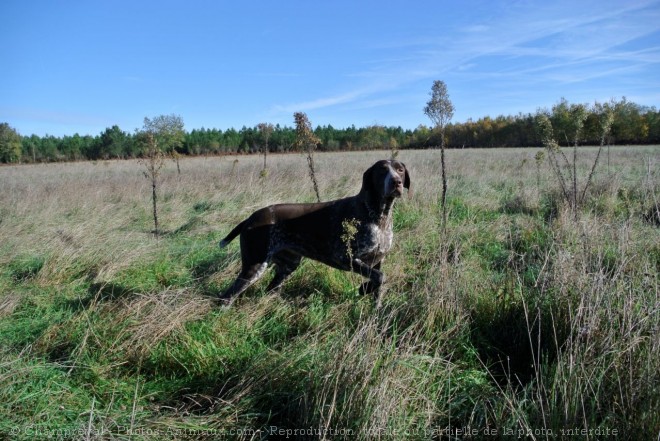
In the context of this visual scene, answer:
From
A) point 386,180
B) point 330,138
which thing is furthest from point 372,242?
point 330,138

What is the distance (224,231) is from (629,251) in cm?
569

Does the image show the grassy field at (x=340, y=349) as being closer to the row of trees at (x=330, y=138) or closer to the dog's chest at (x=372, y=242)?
the dog's chest at (x=372, y=242)

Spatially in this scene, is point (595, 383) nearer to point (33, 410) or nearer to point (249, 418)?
point (249, 418)

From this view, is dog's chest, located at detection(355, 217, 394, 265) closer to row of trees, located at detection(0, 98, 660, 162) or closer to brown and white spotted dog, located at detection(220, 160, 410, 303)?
brown and white spotted dog, located at detection(220, 160, 410, 303)

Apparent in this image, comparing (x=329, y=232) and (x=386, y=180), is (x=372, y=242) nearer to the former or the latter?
(x=329, y=232)

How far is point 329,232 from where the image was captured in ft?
13.3

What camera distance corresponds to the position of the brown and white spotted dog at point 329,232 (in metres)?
3.92

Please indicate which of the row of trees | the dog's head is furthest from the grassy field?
the row of trees

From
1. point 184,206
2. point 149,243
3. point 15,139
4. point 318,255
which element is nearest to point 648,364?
point 318,255

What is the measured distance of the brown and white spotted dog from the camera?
392cm

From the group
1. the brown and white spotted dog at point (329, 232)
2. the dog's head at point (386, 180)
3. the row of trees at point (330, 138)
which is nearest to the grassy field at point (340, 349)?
the brown and white spotted dog at point (329, 232)

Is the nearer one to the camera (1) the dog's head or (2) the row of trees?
(1) the dog's head

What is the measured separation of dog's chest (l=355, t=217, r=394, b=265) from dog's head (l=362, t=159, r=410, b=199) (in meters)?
0.32

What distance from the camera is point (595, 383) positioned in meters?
2.13
